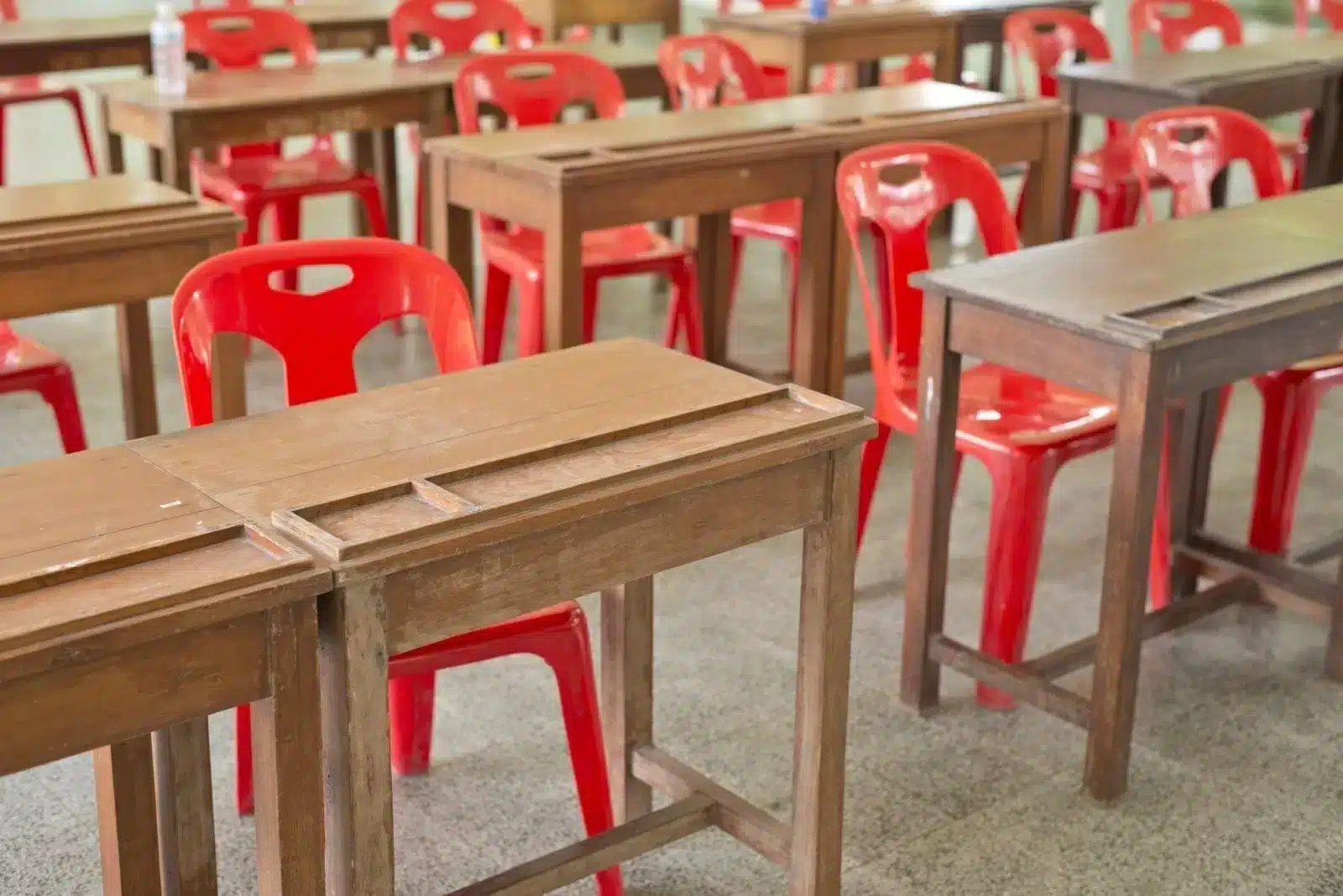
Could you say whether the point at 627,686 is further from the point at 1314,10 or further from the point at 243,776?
the point at 1314,10

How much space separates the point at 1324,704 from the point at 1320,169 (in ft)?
8.43

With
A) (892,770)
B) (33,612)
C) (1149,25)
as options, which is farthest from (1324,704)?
(1149,25)

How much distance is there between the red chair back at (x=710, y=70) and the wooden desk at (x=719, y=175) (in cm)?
41

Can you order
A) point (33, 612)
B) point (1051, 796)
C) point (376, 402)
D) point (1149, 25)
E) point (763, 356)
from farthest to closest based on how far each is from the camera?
point (1149, 25) < point (763, 356) < point (1051, 796) < point (376, 402) < point (33, 612)

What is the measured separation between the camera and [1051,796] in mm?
2621

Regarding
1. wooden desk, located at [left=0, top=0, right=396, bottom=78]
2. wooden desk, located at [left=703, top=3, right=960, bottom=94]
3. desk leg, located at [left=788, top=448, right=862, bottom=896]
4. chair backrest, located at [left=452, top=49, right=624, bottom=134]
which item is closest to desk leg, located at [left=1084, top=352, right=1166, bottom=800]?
Result: desk leg, located at [left=788, top=448, right=862, bottom=896]

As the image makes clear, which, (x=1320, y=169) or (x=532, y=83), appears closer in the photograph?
(x=532, y=83)

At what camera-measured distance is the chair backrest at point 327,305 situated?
7.34ft

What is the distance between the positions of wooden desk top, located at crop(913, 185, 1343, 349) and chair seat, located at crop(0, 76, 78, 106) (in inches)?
151

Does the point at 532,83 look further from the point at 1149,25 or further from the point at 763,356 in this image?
the point at 1149,25

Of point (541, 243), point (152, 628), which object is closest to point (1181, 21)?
point (541, 243)

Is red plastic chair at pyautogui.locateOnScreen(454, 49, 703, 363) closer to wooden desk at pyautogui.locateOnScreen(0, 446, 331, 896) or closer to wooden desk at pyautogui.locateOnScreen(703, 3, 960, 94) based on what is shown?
wooden desk at pyautogui.locateOnScreen(703, 3, 960, 94)

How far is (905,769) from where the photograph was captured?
8.82 feet

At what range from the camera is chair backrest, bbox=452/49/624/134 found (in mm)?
4148
